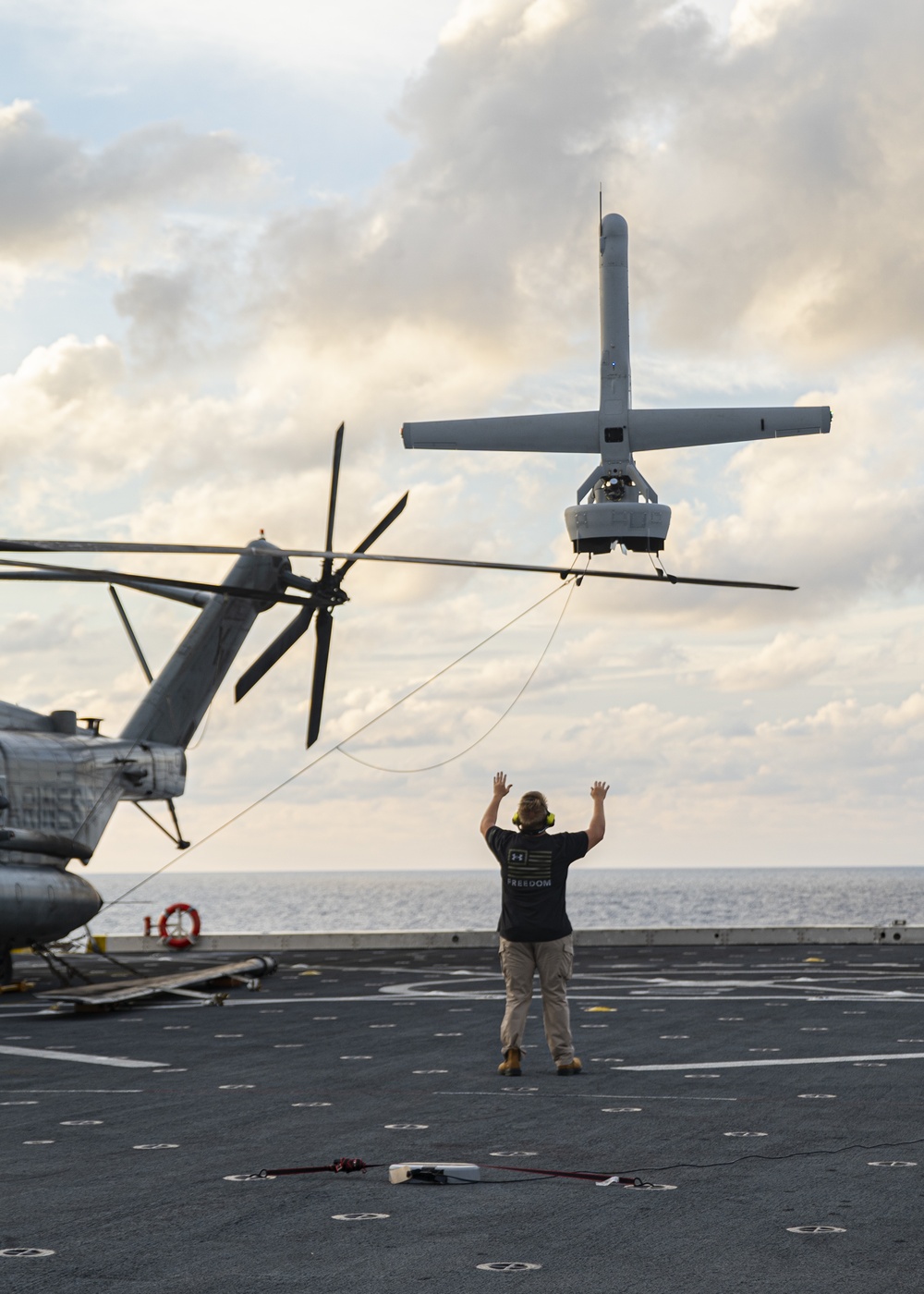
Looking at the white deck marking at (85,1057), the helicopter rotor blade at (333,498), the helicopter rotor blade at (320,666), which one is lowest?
the white deck marking at (85,1057)

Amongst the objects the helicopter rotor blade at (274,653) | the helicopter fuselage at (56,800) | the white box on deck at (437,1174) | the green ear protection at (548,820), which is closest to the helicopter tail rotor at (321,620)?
the helicopter rotor blade at (274,653)

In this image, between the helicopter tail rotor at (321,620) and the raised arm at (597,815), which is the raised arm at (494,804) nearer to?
the raised arm at (597,815)

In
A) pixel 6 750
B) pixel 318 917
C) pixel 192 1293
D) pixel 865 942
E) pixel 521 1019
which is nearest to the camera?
pixel 192 1293

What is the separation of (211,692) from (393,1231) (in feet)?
84.1

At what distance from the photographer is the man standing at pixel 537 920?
13219mm

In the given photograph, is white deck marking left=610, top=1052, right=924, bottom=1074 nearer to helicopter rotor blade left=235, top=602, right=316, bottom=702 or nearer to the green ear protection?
the green ear protection

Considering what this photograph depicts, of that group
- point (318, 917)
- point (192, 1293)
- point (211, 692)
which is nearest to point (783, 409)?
point (211, 692)

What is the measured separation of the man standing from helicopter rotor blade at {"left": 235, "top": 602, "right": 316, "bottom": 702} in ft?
45.6

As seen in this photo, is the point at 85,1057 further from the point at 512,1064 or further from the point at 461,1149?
the point at 461,1149

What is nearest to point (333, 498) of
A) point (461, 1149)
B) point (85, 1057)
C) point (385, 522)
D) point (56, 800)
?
point (385, 522)

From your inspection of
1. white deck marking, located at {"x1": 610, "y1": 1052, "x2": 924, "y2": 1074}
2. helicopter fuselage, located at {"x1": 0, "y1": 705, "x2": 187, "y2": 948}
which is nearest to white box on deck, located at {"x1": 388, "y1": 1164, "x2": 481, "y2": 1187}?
white deck marking, located at {"x1": 610, "y1": 1052, "x2": 924, "y2": 1074}

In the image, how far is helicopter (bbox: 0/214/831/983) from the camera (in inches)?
920

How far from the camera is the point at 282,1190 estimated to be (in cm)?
792

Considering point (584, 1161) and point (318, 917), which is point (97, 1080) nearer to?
point (584, 1161)
